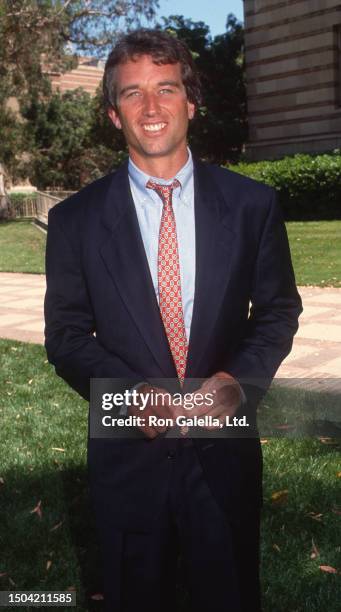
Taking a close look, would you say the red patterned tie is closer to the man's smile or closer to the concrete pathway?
the man's smile

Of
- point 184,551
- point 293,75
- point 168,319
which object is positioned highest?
point 293,75

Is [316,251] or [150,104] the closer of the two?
[150,104]

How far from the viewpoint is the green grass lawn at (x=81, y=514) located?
4.07m

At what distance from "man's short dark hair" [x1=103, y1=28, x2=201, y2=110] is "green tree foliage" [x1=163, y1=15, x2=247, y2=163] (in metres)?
32.5

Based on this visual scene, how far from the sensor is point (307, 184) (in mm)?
21000

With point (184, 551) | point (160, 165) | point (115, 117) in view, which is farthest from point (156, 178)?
point (184, 551)

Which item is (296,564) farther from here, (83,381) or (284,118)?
(284,118)

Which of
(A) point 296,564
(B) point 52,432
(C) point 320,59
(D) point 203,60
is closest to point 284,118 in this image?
(C) point 320,59

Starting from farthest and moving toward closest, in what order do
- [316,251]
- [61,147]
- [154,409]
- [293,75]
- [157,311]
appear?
[61,147] → [293,75] → [316,251] → [157,311] → [154,409]

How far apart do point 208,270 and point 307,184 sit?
19080 mm

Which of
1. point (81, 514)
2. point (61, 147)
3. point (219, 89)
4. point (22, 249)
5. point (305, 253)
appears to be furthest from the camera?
point (61, 147)

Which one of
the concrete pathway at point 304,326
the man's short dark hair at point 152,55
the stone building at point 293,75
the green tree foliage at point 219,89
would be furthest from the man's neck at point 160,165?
the green tree foliage at point 219,89

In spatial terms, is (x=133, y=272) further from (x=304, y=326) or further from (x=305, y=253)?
Answer: (x=305, y=253)

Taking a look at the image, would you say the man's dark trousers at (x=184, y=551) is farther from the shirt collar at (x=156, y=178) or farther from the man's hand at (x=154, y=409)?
the shirt collar at (x=156, y=178)
